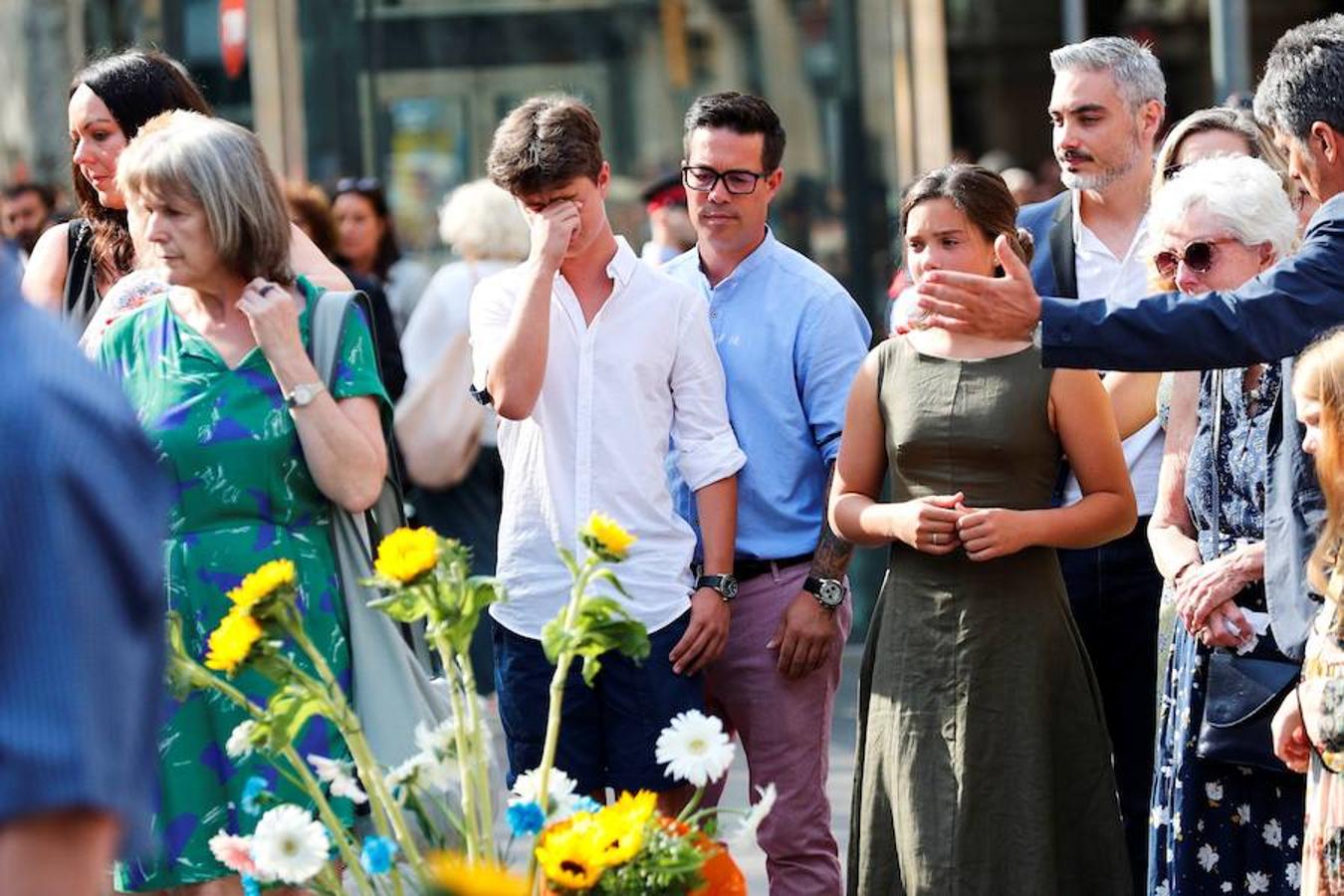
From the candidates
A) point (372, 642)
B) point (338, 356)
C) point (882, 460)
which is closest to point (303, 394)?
point (338, 356)

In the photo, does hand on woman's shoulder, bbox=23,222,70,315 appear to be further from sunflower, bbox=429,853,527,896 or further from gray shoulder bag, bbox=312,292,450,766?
sunflower, bbox=429,853,527,896

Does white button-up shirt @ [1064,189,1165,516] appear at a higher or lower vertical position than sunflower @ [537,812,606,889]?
higher

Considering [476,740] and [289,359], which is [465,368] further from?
[476,740]

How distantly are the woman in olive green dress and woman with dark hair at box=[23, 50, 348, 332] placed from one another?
694 millimetres

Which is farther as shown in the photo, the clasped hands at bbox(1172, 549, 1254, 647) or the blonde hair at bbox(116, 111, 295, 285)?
the clasped hands at bbox(1172, 549, 1254, 647)

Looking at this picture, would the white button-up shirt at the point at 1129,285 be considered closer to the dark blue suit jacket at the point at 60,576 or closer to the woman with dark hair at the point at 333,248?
the woman with dark hair at the point at 333,248

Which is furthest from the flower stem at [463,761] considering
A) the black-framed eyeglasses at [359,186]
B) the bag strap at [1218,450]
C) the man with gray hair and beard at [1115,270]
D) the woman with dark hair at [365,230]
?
the black-framed eyeglasses at [359,186]

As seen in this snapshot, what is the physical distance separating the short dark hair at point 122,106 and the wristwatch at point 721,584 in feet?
4.33

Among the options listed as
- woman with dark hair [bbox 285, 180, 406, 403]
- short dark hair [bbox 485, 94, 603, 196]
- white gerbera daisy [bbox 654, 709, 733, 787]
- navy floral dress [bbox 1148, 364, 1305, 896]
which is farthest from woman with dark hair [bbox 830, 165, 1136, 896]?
woman with dark hair [bbox 285, 180, 406, 403]

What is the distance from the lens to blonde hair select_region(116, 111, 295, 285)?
12.3ft

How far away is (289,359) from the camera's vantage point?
12.5 ft

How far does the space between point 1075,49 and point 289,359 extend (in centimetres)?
229

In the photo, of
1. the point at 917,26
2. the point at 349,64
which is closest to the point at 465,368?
the point at 349,64

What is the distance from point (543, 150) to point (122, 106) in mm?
911
